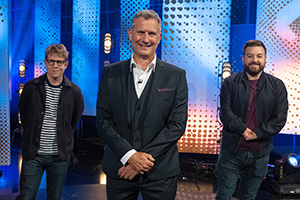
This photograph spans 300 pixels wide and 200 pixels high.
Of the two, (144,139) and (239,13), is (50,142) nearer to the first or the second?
(144,139)

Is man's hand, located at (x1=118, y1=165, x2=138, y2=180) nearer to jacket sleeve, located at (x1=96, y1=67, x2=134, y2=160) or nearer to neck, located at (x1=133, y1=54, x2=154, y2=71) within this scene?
jacket sleeve, located at (x1=96, y1=67, x2=134, y2=160)

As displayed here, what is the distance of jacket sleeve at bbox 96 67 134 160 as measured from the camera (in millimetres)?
1694

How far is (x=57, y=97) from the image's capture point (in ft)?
8.57

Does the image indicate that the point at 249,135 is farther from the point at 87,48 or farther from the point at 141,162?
the point at 87,48

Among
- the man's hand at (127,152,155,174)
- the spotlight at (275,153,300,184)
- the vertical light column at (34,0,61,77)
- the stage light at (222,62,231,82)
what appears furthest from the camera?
→ the vertical light column at (34,0,61,77)

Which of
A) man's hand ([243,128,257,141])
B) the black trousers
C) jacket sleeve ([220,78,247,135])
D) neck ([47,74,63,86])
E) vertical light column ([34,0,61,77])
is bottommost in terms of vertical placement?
the black trousers

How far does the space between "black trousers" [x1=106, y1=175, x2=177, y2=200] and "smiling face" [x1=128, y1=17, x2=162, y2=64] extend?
0.77 m

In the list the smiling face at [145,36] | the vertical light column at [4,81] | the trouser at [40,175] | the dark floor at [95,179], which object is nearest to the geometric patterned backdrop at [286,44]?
the dark floor at [95,179]

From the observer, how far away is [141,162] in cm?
163

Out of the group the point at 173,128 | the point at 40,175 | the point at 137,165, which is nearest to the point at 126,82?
the point at 173,128

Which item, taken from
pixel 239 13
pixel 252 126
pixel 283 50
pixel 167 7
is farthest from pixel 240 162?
pixel 239 13

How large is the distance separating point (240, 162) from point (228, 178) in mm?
189

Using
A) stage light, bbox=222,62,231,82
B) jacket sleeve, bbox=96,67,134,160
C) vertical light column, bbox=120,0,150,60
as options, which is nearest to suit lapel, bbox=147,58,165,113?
jacket sleeve, bbox=96,67,134,160

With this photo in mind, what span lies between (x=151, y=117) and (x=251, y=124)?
4.47 ft
